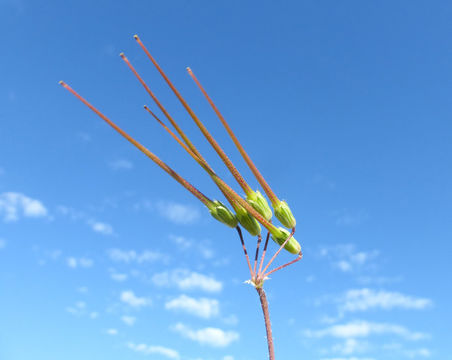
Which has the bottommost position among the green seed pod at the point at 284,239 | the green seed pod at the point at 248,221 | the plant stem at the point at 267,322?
the plant stem at the point at 267,322

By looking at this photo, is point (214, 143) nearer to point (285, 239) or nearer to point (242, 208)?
point (242, 208)

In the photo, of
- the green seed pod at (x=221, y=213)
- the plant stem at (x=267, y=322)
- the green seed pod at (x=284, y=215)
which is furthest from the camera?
the green seed pod at (x=284, y=215)

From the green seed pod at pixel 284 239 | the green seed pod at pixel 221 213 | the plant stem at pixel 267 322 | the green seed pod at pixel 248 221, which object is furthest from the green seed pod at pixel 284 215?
the plant stem at pixel 267 322

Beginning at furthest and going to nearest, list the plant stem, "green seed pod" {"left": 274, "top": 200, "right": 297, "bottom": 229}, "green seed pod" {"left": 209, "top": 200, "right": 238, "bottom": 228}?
"green seed pod" {"left": 274, "top": 200, "right": 297, "bottom": 229} < "green seed pod" {"left": 209, "top": 200, "right": 238, "bottom": 228} < the plant stem

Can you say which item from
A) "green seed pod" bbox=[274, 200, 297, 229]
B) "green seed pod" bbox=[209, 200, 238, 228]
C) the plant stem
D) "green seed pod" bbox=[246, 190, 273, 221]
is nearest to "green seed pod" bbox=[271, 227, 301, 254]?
"green seed pod" bbox=[274, 200, 297, 229]

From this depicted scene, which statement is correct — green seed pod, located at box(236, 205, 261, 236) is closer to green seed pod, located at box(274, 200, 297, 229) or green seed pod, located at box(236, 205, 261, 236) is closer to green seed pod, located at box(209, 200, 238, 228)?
green seed pod, located at box(209, 200, 238, 228)

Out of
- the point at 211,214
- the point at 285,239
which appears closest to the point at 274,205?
the point at 285,239

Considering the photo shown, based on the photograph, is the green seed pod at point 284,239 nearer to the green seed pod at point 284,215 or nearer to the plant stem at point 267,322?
the green seed pod at point 284,215
